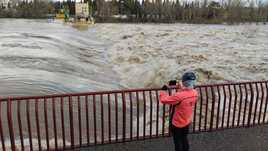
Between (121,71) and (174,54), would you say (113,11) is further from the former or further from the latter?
(121,71)

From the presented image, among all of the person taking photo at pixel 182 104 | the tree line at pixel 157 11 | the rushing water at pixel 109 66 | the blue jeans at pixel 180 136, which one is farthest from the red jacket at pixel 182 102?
the tree line at pixel 157 11

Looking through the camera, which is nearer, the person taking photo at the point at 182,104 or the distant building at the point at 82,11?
the person taking photo at the point at 182,104

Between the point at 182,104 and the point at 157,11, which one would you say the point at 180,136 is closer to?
the point at 182,104

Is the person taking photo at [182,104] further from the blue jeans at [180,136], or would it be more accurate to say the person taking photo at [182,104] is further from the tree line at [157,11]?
the tree line at [157,11]

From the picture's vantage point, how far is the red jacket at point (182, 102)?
5.62 m

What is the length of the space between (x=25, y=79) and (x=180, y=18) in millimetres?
112367

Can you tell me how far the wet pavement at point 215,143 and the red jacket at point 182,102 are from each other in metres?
1.41

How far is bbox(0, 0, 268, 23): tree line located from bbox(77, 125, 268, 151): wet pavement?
109 meters

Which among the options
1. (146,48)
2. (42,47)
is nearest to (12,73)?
(42,47)

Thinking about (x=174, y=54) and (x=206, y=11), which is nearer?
(x=174, y=54)

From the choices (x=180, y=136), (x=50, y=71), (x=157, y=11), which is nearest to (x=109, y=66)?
(x=50, y=71)

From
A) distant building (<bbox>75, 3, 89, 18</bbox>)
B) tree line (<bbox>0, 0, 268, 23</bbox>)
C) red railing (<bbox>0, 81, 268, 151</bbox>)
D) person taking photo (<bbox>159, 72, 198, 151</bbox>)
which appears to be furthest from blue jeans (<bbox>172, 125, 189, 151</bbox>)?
tree line (<bbox>0, 0, 268, 23</bbox>)

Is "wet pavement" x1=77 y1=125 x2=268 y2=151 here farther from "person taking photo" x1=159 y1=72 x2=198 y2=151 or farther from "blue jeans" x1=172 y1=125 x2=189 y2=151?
"person taking photo" x1=159 y1=72 x2=198 y2=151

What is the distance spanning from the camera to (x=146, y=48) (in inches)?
1388
